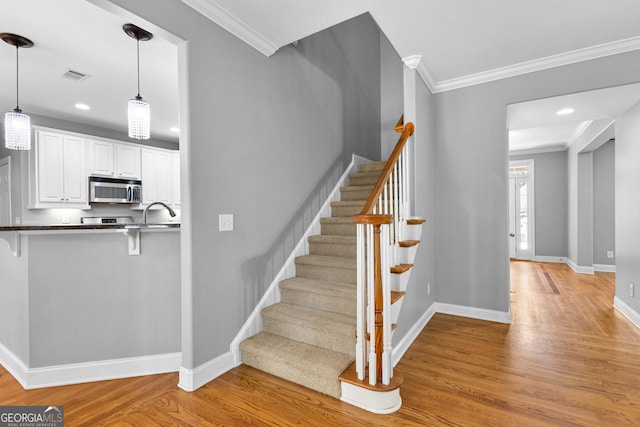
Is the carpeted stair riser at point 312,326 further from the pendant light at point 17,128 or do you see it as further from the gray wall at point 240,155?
the pendant light at point 17,128

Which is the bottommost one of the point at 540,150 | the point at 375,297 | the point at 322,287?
the point at 322,287

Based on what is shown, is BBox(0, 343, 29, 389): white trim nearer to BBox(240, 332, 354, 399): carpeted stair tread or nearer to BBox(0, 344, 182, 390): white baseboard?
BBox(0, 344, 182, 390): white baseboard

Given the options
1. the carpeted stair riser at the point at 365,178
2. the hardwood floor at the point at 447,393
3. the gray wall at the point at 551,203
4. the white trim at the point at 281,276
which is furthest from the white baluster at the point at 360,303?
the gray wall at the point at 551,203

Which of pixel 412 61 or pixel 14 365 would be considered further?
pixel 412 61

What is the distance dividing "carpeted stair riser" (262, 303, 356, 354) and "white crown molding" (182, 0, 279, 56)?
2275 millimetres

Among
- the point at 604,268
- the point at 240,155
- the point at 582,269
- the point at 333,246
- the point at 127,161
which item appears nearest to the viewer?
the point at 240,155

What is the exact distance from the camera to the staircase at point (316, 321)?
2177 mm

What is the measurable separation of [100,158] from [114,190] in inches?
21.3

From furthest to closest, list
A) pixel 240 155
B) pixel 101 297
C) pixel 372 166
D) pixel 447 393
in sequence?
pixel 372 166, pixel 240 155, pixel 101 297, pixel 447 393

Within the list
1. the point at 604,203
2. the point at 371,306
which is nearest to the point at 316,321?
the point at 371,306

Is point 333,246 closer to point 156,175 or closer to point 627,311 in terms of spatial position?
point 627,311

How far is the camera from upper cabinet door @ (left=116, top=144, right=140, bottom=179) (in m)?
5.27

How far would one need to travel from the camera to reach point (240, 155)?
2533 mm

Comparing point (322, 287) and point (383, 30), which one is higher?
point (383, 30)
